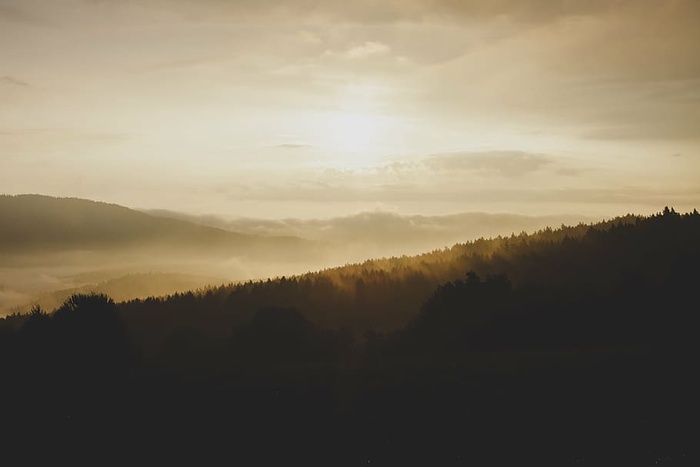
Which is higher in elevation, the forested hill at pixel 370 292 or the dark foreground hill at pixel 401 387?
the forested hill at pixel 370 292

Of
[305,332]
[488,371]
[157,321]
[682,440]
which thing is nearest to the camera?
[682,440]

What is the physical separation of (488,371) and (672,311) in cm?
6529

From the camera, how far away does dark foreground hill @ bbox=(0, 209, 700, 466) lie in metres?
43.4

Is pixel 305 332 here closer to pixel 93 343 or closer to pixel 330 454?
pixel 93 343

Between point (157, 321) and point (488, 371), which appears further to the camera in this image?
point (157, 321)

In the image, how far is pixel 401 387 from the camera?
58.5 meters

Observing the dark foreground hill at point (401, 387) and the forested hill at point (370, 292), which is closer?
the dark foreground hill at point (401, 387)

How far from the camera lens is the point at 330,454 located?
44.0 meters

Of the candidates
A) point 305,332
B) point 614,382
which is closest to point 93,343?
point 305,332

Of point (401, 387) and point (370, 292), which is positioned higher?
point (370, 292)

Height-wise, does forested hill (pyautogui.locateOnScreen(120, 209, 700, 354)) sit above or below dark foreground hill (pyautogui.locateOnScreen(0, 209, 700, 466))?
above

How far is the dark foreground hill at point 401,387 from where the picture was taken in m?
43.4

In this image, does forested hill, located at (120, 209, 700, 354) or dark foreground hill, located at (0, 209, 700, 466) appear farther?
forested hill, located at (120, 209, 700, 354)

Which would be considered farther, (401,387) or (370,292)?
(370,292)
